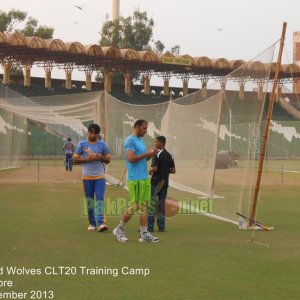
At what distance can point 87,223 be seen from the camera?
11.0 meters

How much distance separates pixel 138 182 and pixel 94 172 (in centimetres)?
129

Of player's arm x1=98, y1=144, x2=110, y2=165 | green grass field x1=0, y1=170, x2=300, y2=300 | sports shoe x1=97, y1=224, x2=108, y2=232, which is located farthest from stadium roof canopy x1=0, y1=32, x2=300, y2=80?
sports shoe x1=97, y1=224, x2=108, y2=232

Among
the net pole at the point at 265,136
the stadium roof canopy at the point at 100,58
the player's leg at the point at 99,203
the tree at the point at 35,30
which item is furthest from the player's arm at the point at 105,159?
the tree at the point at 35,30

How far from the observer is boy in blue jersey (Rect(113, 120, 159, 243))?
29.5 feet

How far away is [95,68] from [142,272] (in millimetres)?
52249

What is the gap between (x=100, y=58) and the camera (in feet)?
179

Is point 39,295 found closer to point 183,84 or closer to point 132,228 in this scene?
point 132,228

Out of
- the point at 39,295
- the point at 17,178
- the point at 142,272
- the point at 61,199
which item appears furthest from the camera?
the point at 17,178

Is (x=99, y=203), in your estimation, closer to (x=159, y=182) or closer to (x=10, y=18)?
(x=159, y=182)

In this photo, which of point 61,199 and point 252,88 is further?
point 61,199

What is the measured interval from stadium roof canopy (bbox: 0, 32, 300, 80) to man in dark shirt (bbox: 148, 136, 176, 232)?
35.4 meters

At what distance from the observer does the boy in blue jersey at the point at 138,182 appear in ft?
29.5

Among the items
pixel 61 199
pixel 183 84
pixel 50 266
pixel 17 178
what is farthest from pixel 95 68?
pixel 50 266

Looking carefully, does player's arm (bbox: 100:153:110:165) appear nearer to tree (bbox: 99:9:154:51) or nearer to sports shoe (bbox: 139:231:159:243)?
sports shoe (bbox: 139:231:159:243)
